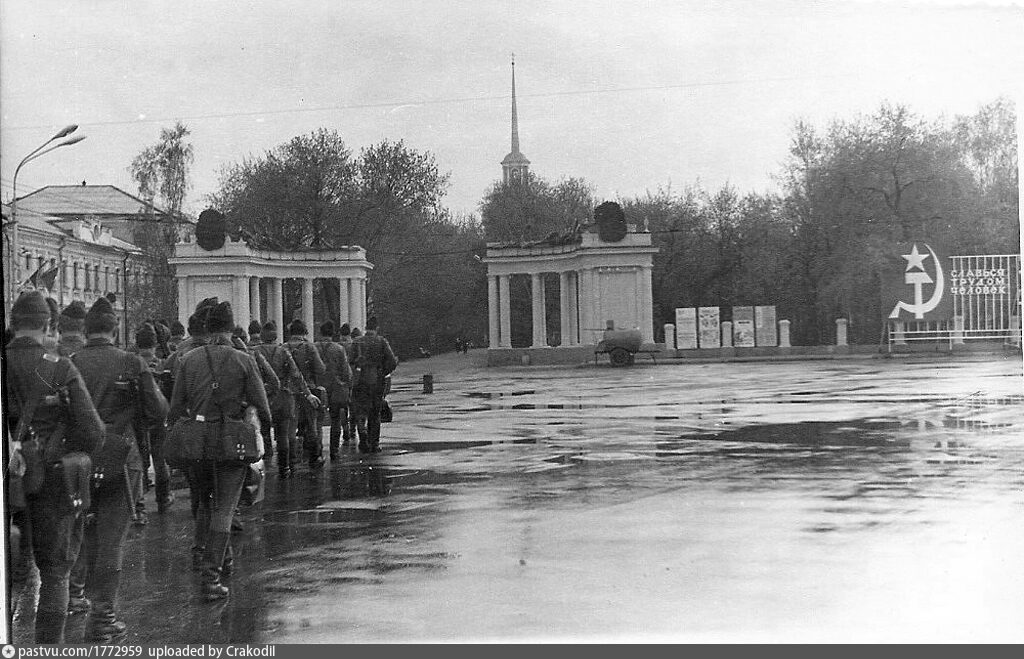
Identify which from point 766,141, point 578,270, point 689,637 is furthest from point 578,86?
point 578,270

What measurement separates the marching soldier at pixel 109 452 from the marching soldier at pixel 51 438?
16 centimetres

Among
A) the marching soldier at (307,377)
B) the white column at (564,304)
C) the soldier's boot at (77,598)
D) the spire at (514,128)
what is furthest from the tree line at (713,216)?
the soldier's boot at (77,598)

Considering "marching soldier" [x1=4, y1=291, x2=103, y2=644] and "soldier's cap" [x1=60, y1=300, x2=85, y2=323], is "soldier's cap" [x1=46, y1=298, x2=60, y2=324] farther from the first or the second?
"marching soldier" [x1=4, y1=291, x2=103, y2=644]

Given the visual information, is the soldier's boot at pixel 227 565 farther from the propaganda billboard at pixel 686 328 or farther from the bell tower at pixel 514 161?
the propaganda billboard at pixel 686 328

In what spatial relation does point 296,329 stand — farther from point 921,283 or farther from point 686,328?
point 686,328

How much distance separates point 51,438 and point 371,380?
7.44m

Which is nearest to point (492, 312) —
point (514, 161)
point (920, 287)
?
point (514, 161)

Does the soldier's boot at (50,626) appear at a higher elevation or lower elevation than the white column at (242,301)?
lower

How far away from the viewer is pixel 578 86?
32.8 feet

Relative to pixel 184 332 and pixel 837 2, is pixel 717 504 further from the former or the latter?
pixel 184 332

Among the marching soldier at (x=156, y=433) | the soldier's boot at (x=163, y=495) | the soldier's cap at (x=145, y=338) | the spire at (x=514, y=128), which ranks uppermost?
the spire at (x=514, y=128)

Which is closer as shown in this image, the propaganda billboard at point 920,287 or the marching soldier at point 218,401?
the marching soldier at point 218,401

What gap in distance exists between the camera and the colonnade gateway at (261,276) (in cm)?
1180

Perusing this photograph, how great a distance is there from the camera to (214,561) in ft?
22.2
